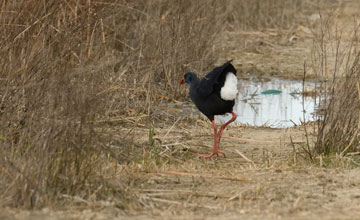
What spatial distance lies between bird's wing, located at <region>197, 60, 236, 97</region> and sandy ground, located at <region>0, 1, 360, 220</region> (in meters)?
0.45

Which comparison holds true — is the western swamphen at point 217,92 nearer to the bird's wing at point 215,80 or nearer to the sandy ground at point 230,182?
the bird's wing at point 215,80

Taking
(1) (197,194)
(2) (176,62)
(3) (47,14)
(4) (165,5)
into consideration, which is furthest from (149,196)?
(4) (165,5)

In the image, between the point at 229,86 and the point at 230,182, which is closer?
the point at 230,182

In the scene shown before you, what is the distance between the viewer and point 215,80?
5.25 m

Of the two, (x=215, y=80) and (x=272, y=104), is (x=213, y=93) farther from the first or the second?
(x=272, y=104)

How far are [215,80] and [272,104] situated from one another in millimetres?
2924

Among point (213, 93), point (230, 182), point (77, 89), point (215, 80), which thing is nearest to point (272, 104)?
point (213, 93)

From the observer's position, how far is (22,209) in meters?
3.72

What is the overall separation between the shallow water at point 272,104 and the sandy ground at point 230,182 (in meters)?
0.67

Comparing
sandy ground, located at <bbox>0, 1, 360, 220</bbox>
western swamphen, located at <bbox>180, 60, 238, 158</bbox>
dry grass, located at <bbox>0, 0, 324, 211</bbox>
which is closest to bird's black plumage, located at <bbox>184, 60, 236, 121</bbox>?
western swamphen, located at <bbox>180, 60, 238, 158</bbox>

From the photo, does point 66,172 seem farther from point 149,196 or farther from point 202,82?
point 202,82

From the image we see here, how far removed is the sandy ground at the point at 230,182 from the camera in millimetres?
3770

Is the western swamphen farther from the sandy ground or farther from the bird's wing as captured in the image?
the sandy ground

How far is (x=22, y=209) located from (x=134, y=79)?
11.0 feet
